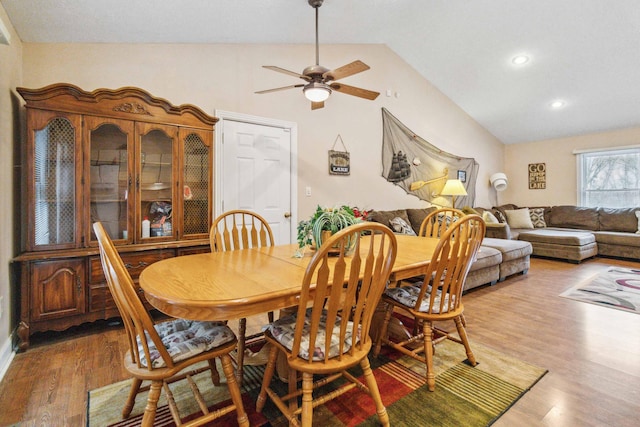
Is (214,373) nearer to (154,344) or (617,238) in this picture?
(154,344)

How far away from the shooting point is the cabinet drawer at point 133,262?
2357mm

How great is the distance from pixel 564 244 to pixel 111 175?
6115 mm

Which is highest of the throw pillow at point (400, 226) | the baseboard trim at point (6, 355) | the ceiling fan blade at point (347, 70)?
the ceiling fan blade at point (347, 70)

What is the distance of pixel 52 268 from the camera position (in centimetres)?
223

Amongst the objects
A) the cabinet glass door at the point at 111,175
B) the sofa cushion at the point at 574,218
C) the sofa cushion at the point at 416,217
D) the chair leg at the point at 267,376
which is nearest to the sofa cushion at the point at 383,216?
the sofa cushion at the point at 416,217

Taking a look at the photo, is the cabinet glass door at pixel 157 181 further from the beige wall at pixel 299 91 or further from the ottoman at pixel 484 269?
the ottoman at pixel 484 269

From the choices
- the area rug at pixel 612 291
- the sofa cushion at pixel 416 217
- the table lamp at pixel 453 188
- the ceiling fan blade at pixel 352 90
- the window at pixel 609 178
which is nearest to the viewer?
the ceiling fan blade at pixel 352 90

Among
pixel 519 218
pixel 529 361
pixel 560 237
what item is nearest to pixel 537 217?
pixel 519 218

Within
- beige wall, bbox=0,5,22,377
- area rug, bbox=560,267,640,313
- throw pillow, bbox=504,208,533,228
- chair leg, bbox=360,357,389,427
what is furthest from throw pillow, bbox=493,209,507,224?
beige wall, bbox=0,5,22,377

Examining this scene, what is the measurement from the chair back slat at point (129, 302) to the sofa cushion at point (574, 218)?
7.13m

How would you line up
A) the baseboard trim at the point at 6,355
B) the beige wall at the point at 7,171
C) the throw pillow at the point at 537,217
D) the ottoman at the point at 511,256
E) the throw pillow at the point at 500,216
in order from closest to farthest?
the baseboard trim at the point at 6,355
the beige wall at the point at 7,171
the ottoman at the point at 511,256
the throw pillow at the point at 500,216
the throw pillow at the point at 537,217

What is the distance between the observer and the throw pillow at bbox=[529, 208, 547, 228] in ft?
20.5

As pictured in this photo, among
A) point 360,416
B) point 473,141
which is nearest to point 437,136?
point 473,141

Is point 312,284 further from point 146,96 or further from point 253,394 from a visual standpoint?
point 146,96
